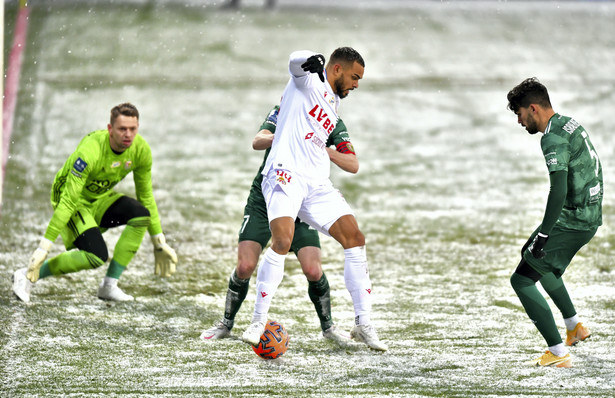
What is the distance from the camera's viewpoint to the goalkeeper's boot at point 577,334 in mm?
A: 6750

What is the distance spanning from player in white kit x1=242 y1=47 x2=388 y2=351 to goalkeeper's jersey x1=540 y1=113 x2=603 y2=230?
1507 mm

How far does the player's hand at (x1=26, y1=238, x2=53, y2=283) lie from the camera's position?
7566mm

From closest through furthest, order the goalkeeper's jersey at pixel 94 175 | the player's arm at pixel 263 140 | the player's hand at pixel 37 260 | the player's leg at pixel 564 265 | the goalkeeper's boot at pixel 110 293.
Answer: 1. the player's leg at pixel 564 265
2. the player's arm at pixel 263 140
3. the player's hand at pixel 37 260
4. the goalkeeper's jersey at pixel 94 175
5. the goalkeeper's boot at pixel 110 293

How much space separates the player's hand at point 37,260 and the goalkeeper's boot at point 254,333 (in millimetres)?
2076

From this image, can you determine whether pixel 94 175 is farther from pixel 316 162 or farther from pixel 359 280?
pixel 359 280

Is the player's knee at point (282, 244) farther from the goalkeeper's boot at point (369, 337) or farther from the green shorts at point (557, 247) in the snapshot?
the green shorts at point (557, 247)

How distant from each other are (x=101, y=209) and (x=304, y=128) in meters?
2.48

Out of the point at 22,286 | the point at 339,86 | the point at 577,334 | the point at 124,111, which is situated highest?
the point at 339,86

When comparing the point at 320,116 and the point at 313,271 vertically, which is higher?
the point at 320,116

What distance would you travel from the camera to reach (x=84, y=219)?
8156 millimetres

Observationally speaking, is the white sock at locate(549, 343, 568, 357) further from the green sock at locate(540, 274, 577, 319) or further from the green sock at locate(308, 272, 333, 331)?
the green sock at locate(308, 272, 333, 331)

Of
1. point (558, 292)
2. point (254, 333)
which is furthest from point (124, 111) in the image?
point (558, 292)

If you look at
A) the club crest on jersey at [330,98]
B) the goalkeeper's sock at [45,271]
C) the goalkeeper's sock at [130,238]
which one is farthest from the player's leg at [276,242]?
the goalkeeper's sock at [45,271]

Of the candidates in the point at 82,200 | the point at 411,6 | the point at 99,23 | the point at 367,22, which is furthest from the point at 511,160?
the point at 411,6
